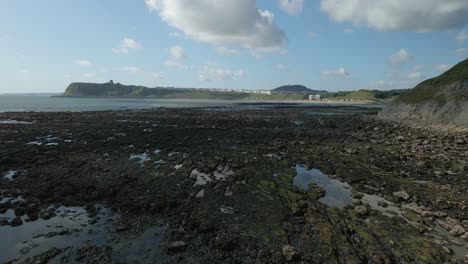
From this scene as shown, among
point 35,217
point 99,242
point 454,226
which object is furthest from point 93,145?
point 454,226

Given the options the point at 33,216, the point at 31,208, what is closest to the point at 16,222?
the point at 33,216

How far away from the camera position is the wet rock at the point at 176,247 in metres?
10.6

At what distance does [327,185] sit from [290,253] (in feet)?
30.5

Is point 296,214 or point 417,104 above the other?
point 417,104


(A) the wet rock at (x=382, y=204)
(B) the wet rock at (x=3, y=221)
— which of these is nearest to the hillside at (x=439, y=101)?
(A) the wet rock at (x=382, y=204)

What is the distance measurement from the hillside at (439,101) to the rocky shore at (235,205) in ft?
74.2

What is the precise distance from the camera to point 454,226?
40.0 feet

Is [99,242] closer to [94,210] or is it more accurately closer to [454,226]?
[94,210]

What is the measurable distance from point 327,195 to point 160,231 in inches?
370

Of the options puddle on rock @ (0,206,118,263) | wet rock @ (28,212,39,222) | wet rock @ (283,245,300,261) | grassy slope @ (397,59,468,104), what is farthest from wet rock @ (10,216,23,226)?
grassy slope @ (397,59,468,104)

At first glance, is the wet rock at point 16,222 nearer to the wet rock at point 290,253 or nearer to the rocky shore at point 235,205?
the rocky shore at point 235,205

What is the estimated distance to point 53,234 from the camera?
11875 mm

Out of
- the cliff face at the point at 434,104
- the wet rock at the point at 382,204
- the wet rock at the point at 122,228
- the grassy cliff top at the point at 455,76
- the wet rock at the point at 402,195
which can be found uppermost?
the grassy cliff top at the point at 455,76

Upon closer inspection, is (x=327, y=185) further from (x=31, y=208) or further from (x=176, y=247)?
(x=31, y=208)
